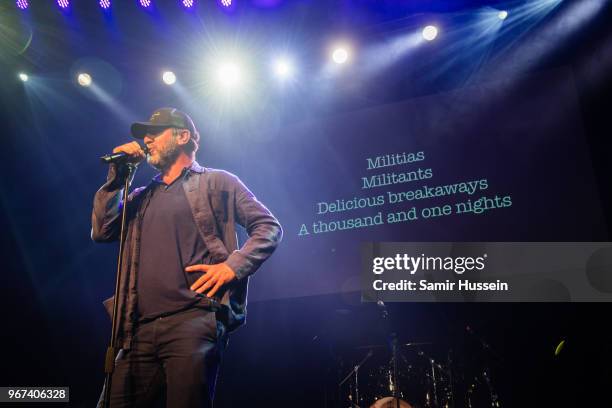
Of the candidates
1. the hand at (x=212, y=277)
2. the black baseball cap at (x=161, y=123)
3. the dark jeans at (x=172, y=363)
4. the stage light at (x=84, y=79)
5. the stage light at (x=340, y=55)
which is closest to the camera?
the dark jeans at (x=172, y=363)

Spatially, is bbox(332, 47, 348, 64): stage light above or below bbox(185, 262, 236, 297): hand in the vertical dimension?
above

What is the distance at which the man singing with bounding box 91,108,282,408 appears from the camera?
1.99 metres

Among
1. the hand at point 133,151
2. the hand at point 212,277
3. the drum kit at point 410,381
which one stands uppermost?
the hand at point 133,151

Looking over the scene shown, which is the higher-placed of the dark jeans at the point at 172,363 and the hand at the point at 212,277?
the hand at the point at 212,277

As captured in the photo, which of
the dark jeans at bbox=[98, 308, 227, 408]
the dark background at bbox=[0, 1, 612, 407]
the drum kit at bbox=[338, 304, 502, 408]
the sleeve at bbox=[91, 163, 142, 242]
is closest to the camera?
the dark jeans at bbox=[98, 308, 227, 408]

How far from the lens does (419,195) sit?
4980 mm

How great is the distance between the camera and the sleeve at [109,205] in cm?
231

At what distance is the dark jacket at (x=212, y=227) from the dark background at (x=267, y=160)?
277 cm

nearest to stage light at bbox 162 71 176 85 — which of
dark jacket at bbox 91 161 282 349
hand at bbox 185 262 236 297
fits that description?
dark jacket at bbox 91 161 282 349

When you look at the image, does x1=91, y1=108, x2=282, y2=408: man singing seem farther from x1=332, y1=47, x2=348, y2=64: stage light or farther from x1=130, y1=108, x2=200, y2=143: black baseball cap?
x1=332, y1=47, x2=348, y2=64: stage light

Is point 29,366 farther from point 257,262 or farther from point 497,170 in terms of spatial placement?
point 497,170

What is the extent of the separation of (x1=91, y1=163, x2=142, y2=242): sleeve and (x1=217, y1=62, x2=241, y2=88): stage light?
3.40 meters

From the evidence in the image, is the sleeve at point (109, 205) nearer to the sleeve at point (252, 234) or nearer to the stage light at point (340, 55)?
the sleeve at point (252, 234)

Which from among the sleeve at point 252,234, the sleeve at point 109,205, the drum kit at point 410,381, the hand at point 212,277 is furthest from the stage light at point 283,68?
the hand at point 212,277
